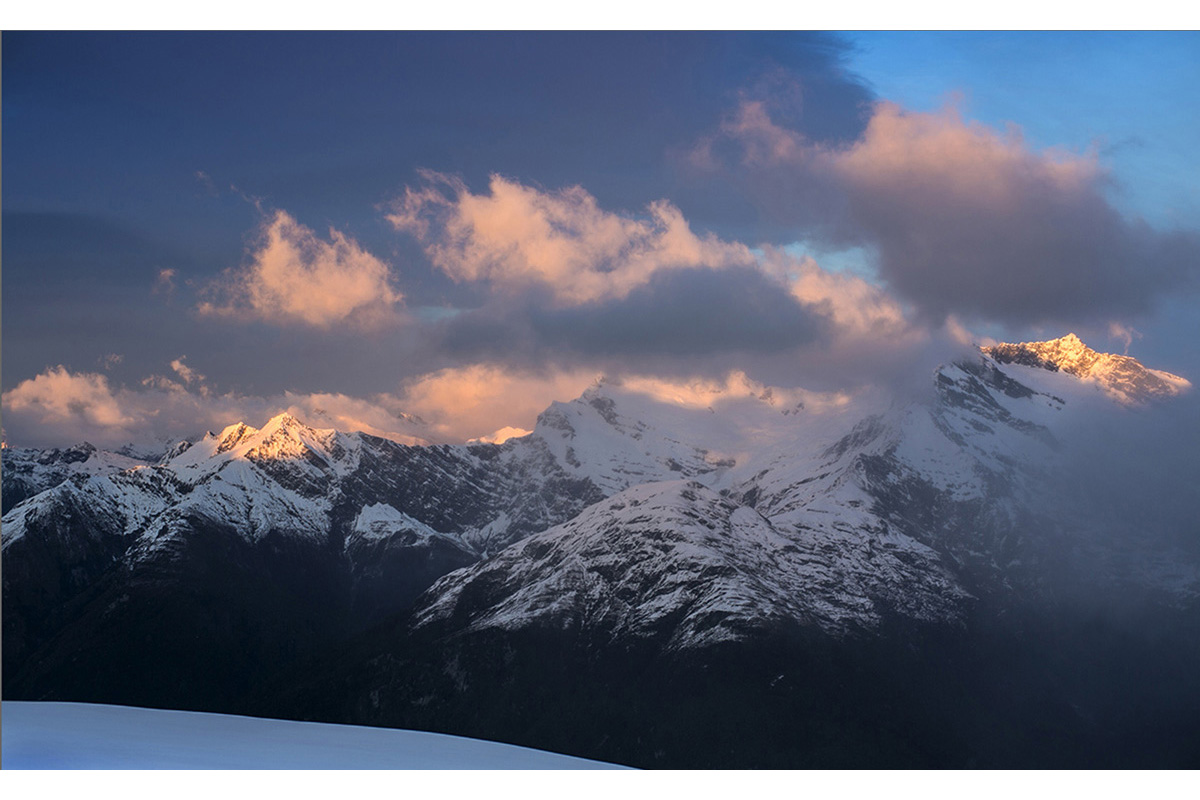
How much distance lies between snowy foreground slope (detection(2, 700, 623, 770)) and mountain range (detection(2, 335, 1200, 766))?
65.5m

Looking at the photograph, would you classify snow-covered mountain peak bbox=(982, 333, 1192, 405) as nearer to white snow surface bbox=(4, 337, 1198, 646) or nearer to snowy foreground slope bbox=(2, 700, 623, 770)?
white snow surface bbox=(4, 337, 1198, 646)

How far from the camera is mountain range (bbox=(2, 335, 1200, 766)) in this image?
87.7 m

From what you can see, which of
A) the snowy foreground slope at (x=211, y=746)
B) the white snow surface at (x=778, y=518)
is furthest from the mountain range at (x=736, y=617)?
the snowy foreground slope at (x=211, y=746)

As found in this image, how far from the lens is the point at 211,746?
46.2 ft

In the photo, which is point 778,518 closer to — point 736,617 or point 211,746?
point 736,617

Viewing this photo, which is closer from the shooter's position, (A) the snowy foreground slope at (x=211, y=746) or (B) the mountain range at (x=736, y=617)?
(A) the snowy foreground slope at (x=211, y=746)

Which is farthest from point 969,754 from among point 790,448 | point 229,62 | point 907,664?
point 790,448

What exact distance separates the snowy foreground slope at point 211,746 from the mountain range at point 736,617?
65.5m

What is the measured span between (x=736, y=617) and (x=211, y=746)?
9305 cm

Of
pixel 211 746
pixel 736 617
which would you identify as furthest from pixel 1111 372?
pixel 211 746

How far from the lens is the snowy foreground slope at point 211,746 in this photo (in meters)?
12.8

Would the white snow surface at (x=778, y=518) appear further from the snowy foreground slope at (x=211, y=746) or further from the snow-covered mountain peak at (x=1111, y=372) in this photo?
the snowy foreground slope at (x=211, y=746)

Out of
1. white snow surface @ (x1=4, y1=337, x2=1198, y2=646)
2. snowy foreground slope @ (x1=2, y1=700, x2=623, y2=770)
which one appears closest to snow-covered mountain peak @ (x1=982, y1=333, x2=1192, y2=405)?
white snow surface @ (x1=4, y1=337, x2=1198, y2=646)

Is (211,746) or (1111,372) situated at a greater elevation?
(1111,372)
